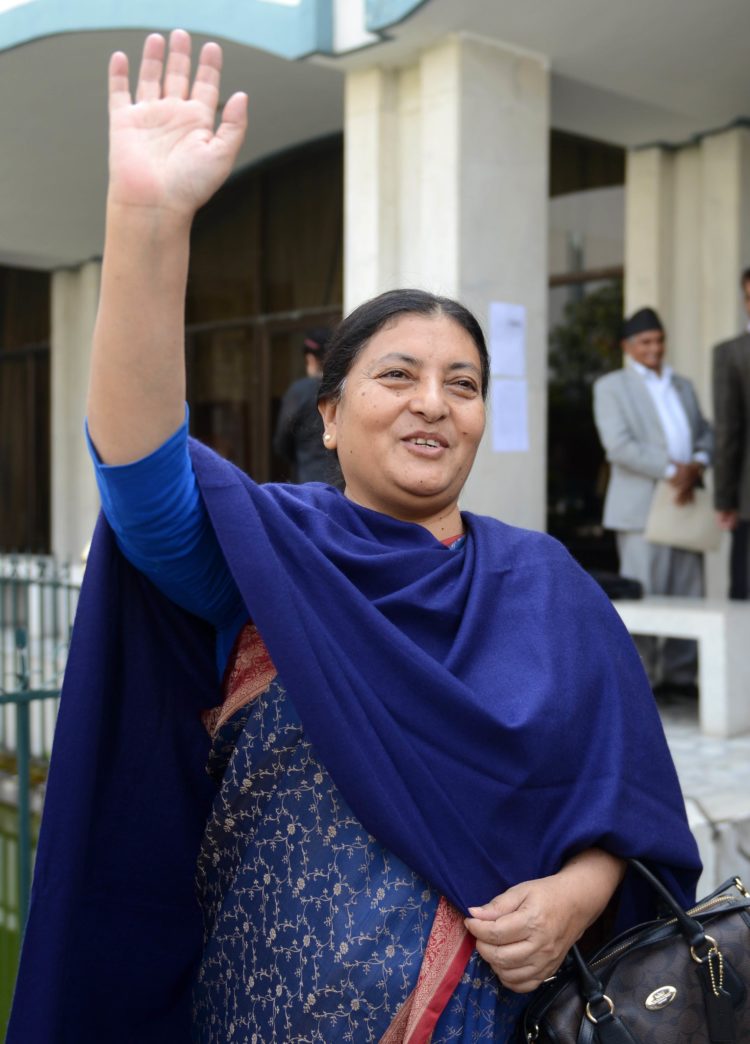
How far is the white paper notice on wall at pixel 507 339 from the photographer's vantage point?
19.3 ft

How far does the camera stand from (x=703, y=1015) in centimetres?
161

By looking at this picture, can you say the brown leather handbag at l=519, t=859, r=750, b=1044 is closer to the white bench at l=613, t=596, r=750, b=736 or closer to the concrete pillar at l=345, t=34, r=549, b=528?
the white bench at l=613, t=596, r=750, b=736

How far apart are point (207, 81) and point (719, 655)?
14.0ft

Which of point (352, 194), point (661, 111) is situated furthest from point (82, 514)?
point (661, 111)

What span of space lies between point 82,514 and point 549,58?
7812 millimetres

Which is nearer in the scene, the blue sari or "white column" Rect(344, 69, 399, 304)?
the blue sari

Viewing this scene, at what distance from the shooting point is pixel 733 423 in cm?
553

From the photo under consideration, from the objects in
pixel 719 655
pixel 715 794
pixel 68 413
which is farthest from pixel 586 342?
pixel 68 413

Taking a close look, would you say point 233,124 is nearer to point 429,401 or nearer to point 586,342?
point 429,401

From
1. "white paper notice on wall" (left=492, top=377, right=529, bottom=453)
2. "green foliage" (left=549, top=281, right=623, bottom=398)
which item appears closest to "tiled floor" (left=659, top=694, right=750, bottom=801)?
"white paper notice on wall" (left=492, top=377, right=529, bottom=453)

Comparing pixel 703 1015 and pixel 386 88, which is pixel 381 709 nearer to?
pixel 703 1015

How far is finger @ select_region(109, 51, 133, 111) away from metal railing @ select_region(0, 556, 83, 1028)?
6.13 feet

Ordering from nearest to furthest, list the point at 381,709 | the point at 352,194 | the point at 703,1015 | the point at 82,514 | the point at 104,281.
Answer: the point at 104,281 < the point at 381,709 < the point at 703,1015 < the point at 352,194 < the point at 82,514

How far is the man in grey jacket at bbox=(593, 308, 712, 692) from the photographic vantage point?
602 centimetres
